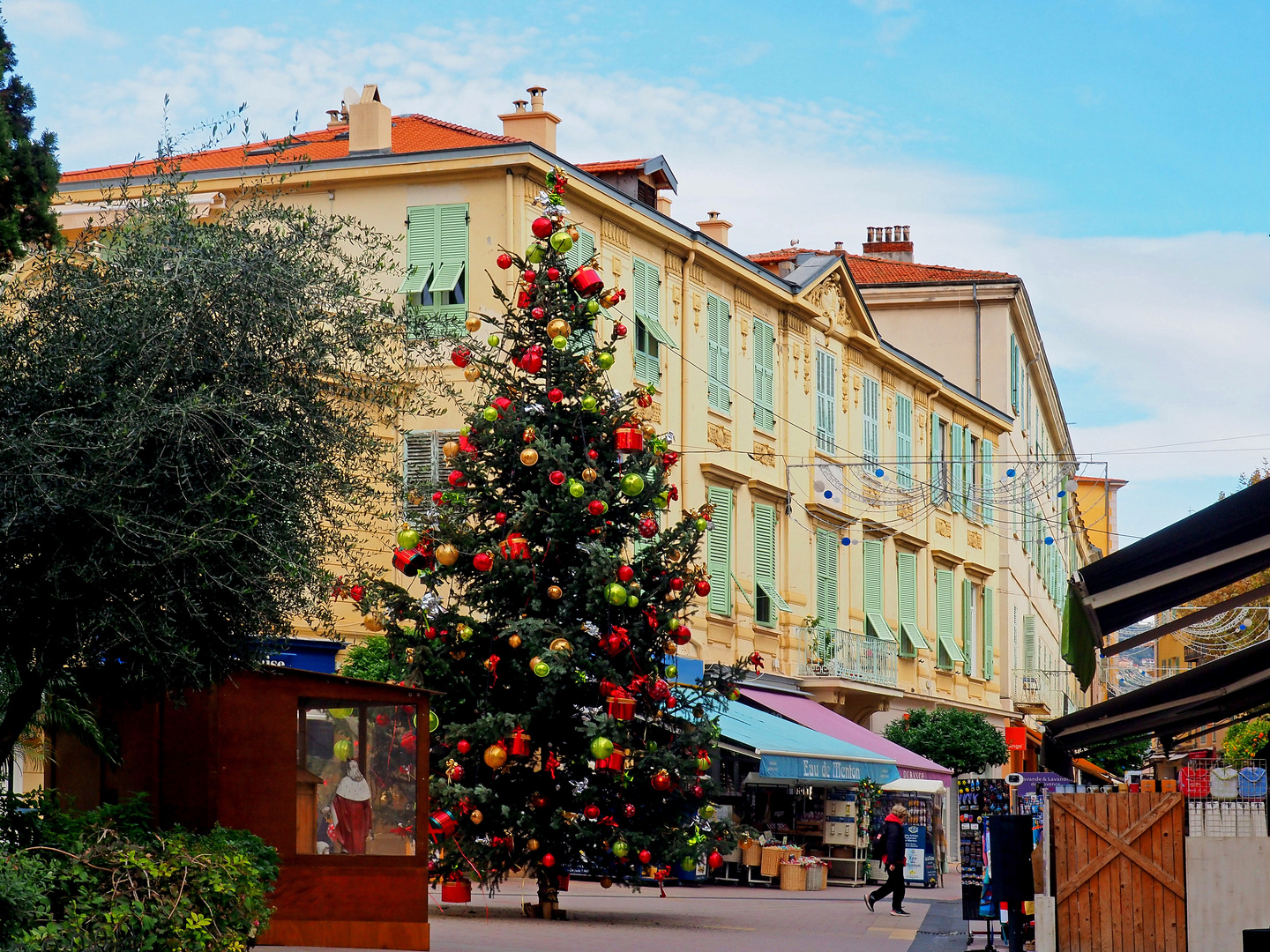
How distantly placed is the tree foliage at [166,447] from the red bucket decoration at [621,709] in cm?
582

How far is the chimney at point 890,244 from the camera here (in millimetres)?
49938

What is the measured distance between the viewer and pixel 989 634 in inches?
1697

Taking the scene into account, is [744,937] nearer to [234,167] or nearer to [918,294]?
[234,167]

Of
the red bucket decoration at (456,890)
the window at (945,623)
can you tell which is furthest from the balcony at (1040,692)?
the red bucket decoration at (456,890)

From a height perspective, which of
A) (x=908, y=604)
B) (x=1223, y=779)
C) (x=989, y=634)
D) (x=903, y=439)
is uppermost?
(x=903, y=439)

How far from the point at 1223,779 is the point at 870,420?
12.1 metres

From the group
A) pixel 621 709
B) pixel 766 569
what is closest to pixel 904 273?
pixel 766 569

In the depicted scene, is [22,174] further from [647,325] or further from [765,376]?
[765,376]

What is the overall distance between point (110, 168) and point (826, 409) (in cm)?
1419

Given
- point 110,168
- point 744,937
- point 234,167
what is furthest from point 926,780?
point 110,168

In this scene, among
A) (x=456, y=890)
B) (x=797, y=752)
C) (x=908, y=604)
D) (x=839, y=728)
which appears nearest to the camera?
(x=456, y=890)

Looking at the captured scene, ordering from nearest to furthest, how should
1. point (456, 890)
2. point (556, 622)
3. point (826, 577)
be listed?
1. point (456, 890)
2. point (556, 622)
3. point (826, 577)

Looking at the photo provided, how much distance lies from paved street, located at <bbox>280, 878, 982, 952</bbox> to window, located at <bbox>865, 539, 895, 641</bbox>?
10805 millimetres

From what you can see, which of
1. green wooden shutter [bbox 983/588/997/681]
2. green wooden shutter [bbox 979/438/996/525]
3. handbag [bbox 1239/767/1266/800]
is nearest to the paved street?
handbag [bbox 1239/767/1266/800]
